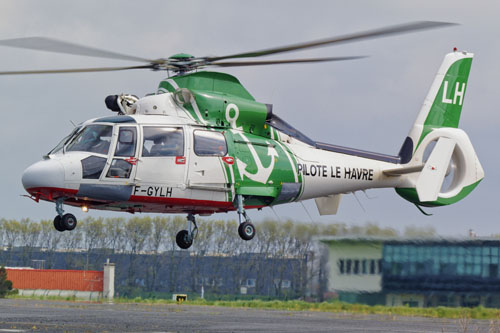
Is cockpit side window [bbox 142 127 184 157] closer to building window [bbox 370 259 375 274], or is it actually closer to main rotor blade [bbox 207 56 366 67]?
main rotor blade [bbox 207 56 366 67]

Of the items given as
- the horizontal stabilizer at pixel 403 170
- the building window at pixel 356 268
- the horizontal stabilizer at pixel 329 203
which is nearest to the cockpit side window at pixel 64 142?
the horizontal stabilizer at pixel 329 203

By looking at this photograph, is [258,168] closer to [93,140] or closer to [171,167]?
[171,167]

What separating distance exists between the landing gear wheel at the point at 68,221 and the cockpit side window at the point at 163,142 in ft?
8.44


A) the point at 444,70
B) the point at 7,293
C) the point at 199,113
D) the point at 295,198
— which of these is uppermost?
the point at 444,70

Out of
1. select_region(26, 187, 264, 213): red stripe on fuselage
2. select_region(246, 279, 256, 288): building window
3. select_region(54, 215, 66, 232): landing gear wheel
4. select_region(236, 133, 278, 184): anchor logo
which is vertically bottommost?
select_region(246, 279, 256, 288): building window

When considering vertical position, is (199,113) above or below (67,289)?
above

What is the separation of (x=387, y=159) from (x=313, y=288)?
10973 millimetres

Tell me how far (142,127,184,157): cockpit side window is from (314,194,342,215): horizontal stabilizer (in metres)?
6.81

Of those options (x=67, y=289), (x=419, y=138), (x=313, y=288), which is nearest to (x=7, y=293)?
(x=67, y=289)

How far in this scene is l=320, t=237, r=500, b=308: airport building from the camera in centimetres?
3575

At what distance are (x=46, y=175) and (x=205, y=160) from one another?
4.62m

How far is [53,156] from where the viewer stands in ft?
73.6

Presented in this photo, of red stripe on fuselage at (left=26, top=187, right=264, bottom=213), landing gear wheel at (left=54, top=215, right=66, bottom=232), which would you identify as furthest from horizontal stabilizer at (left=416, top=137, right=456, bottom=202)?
landing gear wheel at (left=54, top=215, right=66, bottom=232)

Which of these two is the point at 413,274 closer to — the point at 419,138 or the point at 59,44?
the point at 419,138
